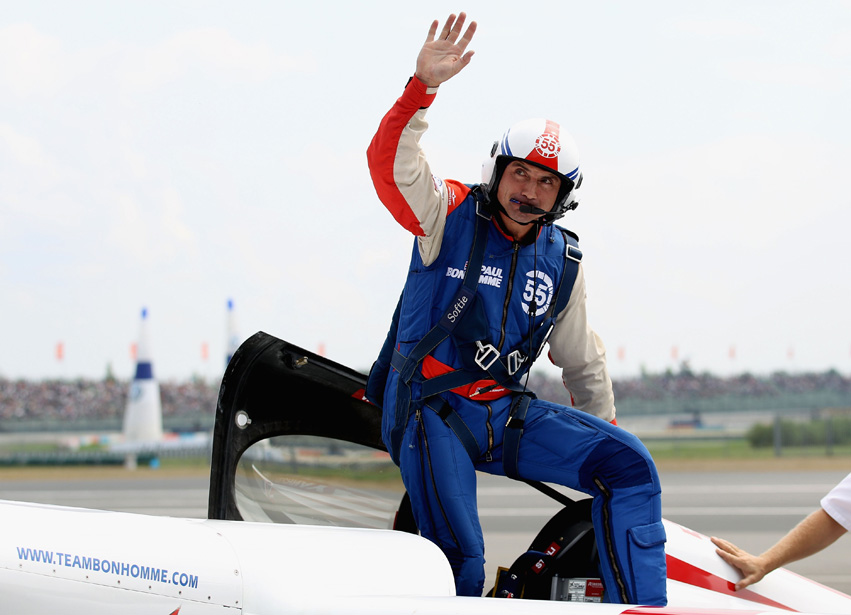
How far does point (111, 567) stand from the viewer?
1.98m

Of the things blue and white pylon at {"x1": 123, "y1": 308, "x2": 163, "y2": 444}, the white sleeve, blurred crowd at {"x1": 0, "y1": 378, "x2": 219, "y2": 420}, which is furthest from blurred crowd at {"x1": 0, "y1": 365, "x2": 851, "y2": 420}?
the white sleeve

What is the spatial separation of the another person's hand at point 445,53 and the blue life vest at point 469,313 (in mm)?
403

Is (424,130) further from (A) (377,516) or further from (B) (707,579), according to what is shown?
(B) (707,579)

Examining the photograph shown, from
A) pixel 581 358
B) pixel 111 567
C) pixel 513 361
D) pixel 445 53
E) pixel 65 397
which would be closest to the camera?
pixel 111 567

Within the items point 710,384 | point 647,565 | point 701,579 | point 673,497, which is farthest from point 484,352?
point 710,384

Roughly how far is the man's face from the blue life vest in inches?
2.0

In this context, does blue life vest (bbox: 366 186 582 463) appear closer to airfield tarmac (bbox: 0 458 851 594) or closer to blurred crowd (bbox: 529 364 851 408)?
airfield tarmac (bbox: 0 458 851 594)

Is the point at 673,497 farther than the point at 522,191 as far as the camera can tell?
Yes

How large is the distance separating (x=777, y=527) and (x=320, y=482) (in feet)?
23.3

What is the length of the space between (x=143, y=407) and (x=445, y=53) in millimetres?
17217

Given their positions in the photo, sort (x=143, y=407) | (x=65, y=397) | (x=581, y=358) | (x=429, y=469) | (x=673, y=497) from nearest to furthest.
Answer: (x=429, y=469)
(x=581, y=358)
(x=673, y=497)
(x=143, y=407)
(x=65, y=397)

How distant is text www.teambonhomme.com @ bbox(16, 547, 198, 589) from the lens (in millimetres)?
1976

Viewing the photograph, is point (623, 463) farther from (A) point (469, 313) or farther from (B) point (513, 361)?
(A) point (469, 313)

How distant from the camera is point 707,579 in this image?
2.53 meters
